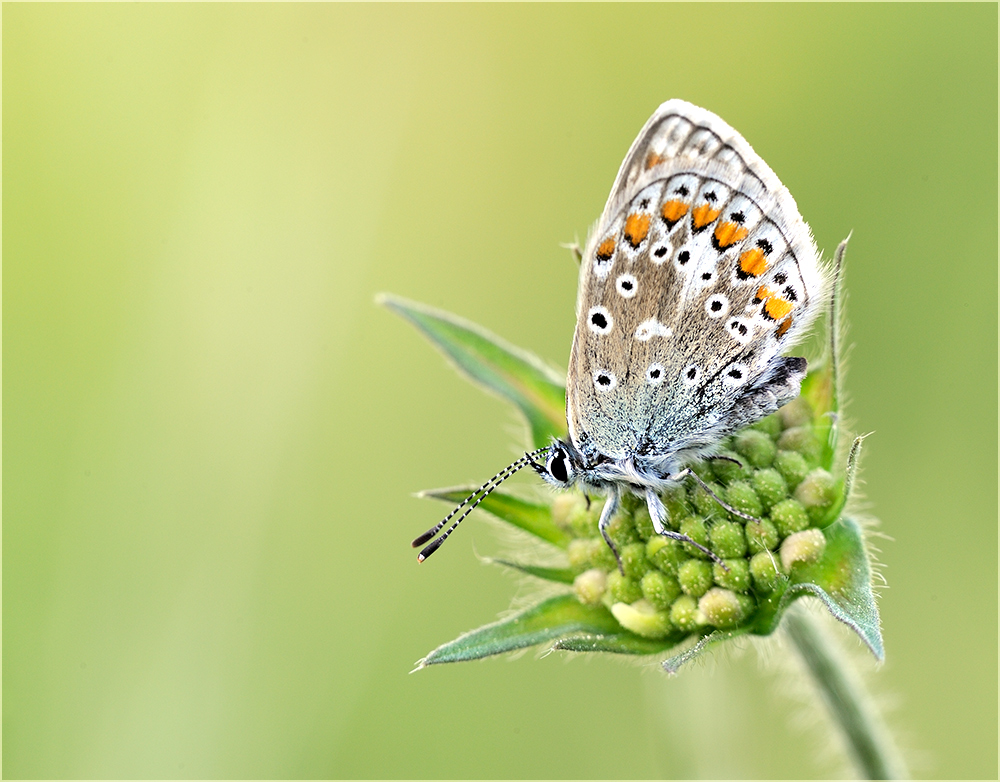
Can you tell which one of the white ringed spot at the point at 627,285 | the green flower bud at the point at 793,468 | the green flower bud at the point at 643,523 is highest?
the white ringed spot at the point at 627,285

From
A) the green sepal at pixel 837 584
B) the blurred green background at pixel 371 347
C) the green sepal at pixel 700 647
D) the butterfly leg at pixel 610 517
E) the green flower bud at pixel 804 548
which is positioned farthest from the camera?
the blurred green background at pixel 371 347

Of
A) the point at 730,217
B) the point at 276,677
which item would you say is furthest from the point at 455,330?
the point at 276,677

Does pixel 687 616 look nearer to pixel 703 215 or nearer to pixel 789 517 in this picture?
pixel 789 517

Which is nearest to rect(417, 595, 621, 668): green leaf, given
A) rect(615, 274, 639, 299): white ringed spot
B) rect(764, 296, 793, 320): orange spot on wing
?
rect(615, 274, 639, 299): white ringed spot

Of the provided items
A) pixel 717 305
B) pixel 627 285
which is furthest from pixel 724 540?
pixel 627 285

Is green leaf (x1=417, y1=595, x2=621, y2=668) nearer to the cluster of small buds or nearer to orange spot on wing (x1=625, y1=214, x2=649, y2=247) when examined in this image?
the cluster of small buds

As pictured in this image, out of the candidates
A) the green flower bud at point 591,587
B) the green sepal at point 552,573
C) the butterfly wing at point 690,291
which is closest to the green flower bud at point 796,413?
the butterfly wing at point 690,291

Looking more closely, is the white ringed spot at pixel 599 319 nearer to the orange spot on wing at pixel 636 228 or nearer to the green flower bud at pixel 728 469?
the orange spot on wing at pixel 636 228
